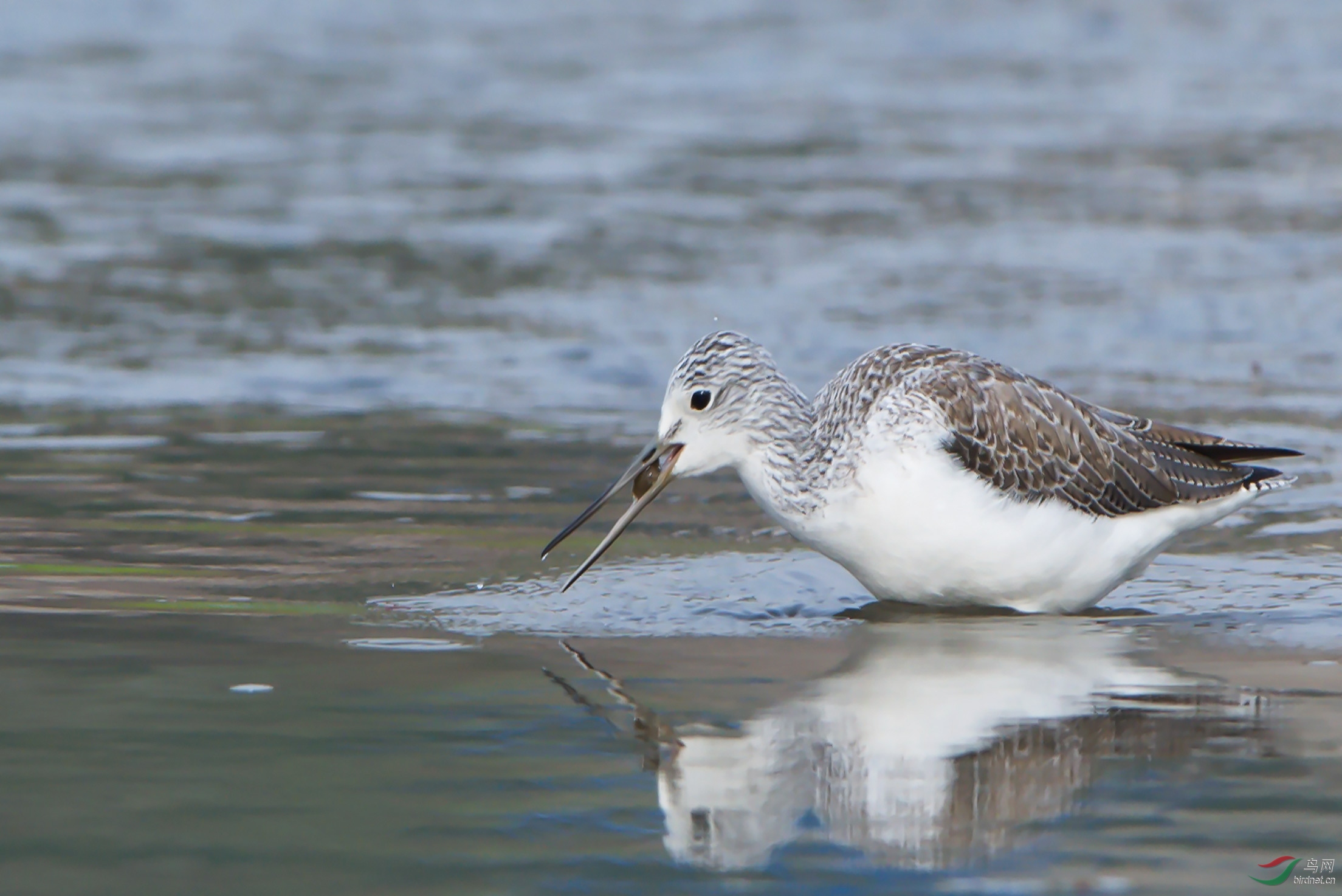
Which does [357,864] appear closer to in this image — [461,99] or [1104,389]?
[1104,389]

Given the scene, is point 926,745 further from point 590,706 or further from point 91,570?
point 91,570

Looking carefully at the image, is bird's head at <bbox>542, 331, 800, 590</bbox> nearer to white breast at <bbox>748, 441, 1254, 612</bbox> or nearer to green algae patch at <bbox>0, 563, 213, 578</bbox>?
white breast at <bbox>748, 441, 1254, 612</bbox>

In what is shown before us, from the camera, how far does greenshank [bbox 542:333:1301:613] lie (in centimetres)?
734

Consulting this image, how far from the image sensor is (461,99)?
74.4 ft

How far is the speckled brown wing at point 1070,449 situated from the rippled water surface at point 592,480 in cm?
45

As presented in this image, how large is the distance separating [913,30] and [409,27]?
731 centimetres

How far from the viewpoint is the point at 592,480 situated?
9.60m

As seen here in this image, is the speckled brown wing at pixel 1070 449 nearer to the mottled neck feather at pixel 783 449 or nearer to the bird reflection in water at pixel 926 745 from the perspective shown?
the mottled neck feather at pixel 783 449

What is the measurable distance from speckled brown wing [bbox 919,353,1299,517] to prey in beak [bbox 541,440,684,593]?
107 cm

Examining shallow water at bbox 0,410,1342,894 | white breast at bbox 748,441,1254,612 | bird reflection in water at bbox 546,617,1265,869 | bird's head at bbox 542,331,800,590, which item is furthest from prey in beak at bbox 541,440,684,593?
bird reflection in water at bbox 546,617,1265,869

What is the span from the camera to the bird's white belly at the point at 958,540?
729cm

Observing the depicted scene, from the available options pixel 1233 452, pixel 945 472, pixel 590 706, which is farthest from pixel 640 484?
pixel 1233 452

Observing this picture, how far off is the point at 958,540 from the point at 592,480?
8.99ft

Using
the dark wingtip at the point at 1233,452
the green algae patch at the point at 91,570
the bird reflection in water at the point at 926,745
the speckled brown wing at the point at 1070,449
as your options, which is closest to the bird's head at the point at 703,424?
the speckled brown wing at the point at 1070,449
